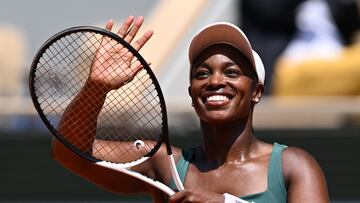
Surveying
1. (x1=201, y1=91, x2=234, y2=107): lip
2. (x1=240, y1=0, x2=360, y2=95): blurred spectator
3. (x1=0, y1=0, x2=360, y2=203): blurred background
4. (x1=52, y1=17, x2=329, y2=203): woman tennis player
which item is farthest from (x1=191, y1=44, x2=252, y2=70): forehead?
(x1=240, y1=0, x2=360, y2=95): blurred spectator

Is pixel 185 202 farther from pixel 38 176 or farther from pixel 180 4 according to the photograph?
pixel 180 4

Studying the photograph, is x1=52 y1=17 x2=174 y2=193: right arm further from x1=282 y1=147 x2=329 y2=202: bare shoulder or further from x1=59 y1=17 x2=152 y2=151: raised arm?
x1=282 y1=147 x2=329 y2=202: bare shoulder

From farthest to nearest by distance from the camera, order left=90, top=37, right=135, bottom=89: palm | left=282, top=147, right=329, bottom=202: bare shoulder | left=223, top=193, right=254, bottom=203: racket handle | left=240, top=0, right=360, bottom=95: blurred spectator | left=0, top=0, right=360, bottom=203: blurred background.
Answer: left=240, top=0, right=360, bottom=95: blurred spectator, left=0, top=0, right=360, bottom=203: blurred background, left=90, top=37, right=135, bottom=89: palm, left=282, top=147, right=329, bottom=202: bare shoulder, left=223, top=193, right=254, bottom=203: racket handle

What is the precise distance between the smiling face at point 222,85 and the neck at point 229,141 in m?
0.04

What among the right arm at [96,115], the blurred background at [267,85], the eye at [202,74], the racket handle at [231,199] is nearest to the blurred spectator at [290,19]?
the blurred background at [267,85]

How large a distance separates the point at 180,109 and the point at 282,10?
137 centimetres

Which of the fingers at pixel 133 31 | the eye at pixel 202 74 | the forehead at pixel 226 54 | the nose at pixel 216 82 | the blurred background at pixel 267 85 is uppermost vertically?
the fingers at pixel 133 31

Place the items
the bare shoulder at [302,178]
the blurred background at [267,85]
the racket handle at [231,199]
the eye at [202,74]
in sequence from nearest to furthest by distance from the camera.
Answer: the racket handle at [231,199] < the bare shoulder at [302,178] < the eye at [202,74] < the blurred background at [267,85]

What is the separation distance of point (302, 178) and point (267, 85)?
458 centimetres

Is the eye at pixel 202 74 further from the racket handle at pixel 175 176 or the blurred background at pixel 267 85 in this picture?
the blurred background at pixel 267 85

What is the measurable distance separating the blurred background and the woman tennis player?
3594 mm

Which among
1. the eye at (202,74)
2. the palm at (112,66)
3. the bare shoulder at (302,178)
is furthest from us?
the palm at (112,66)

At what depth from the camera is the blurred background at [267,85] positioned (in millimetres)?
7801

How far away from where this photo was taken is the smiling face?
13.2ft
